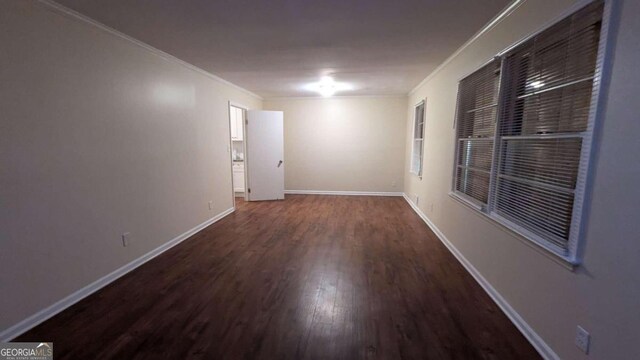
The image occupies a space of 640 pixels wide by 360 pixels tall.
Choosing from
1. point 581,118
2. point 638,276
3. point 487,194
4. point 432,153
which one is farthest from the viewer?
point 432,153

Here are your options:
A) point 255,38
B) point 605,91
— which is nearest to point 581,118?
point 605,91

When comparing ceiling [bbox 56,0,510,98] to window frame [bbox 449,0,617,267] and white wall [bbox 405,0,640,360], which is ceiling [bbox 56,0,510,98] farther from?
window frame [bbox 449,0,617,267]

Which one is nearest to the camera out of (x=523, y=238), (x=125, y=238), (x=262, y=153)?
(x=523, y=238)

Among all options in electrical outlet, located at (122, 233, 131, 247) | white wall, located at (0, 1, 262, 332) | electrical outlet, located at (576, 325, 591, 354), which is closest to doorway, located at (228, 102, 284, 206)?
white wall, located at (0, 1, 262, 332)

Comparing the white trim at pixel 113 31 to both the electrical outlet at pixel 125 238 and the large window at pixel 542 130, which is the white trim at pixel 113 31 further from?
the large window at pixel 542 130

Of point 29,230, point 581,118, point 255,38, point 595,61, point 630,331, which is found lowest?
point 630,331

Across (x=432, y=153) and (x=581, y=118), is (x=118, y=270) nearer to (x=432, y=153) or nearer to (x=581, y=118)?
(x=581, y=118)

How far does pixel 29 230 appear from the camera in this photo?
6.42 feet

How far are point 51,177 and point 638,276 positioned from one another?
3543 millimetres

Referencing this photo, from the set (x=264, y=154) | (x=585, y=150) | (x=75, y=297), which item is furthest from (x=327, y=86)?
(x=75, y=297)

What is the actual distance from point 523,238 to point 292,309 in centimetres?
179

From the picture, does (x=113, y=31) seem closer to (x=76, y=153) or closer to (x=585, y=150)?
(x=76, y=153)

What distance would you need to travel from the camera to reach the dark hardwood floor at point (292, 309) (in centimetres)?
180

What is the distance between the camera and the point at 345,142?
6758 millimetres
